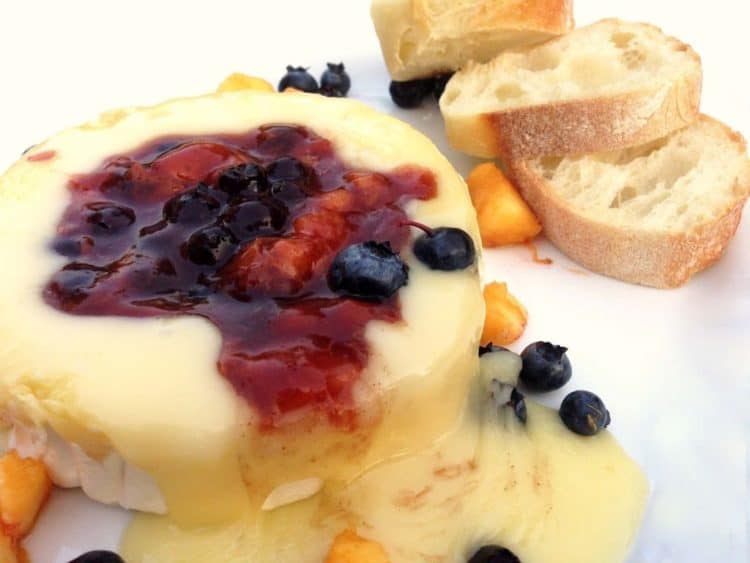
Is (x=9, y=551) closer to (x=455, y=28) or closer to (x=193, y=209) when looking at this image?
(x=193, y=209)

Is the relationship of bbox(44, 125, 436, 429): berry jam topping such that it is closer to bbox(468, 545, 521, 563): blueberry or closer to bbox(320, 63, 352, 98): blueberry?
bbox(468, 545, 521, 563): blueberry

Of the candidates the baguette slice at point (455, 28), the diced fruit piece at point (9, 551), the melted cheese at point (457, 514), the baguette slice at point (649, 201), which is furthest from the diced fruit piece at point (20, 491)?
the baguette slice at point (455, 28)

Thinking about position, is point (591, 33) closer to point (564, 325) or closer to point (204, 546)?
point (564, 325)

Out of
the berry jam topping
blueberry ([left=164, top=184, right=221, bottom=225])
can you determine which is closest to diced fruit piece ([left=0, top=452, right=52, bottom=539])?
the berry jam topping

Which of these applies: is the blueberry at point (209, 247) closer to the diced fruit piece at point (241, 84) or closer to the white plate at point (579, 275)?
the white plate at point (579, 275)

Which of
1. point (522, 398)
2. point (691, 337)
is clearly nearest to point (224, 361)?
point (522, 398)

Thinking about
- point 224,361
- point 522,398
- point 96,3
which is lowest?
point 96,3
